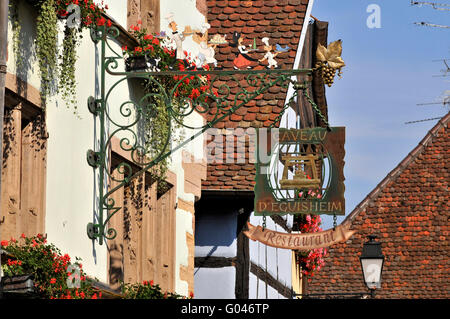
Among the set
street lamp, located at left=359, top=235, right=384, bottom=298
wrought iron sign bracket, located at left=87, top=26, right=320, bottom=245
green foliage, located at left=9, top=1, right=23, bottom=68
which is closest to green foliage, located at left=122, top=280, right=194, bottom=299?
wrought iron sign bracket, located at left=87, top=26, right=320, bottom=245

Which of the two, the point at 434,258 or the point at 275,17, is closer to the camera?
the point at 275,17

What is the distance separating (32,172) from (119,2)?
2.78 metres

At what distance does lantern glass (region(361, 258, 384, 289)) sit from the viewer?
15.8m

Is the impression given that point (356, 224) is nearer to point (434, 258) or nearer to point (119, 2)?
point (434, 258)

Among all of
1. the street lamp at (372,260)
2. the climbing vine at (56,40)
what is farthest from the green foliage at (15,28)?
the street lamp at (372,260)

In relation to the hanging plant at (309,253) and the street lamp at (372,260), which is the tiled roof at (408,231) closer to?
the hanging plant at (309,253)

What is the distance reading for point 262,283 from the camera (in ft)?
53.3

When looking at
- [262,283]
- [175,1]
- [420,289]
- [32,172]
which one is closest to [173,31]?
[175,1]

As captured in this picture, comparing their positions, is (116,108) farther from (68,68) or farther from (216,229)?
(216,229)

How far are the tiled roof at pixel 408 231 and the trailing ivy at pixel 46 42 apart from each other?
19083 mm

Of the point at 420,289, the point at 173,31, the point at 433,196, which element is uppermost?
the point at 173,31

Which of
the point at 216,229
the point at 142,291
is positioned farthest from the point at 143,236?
the point at 216,229

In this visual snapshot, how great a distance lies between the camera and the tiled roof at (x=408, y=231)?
27766mm

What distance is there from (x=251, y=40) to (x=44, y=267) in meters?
7.80
